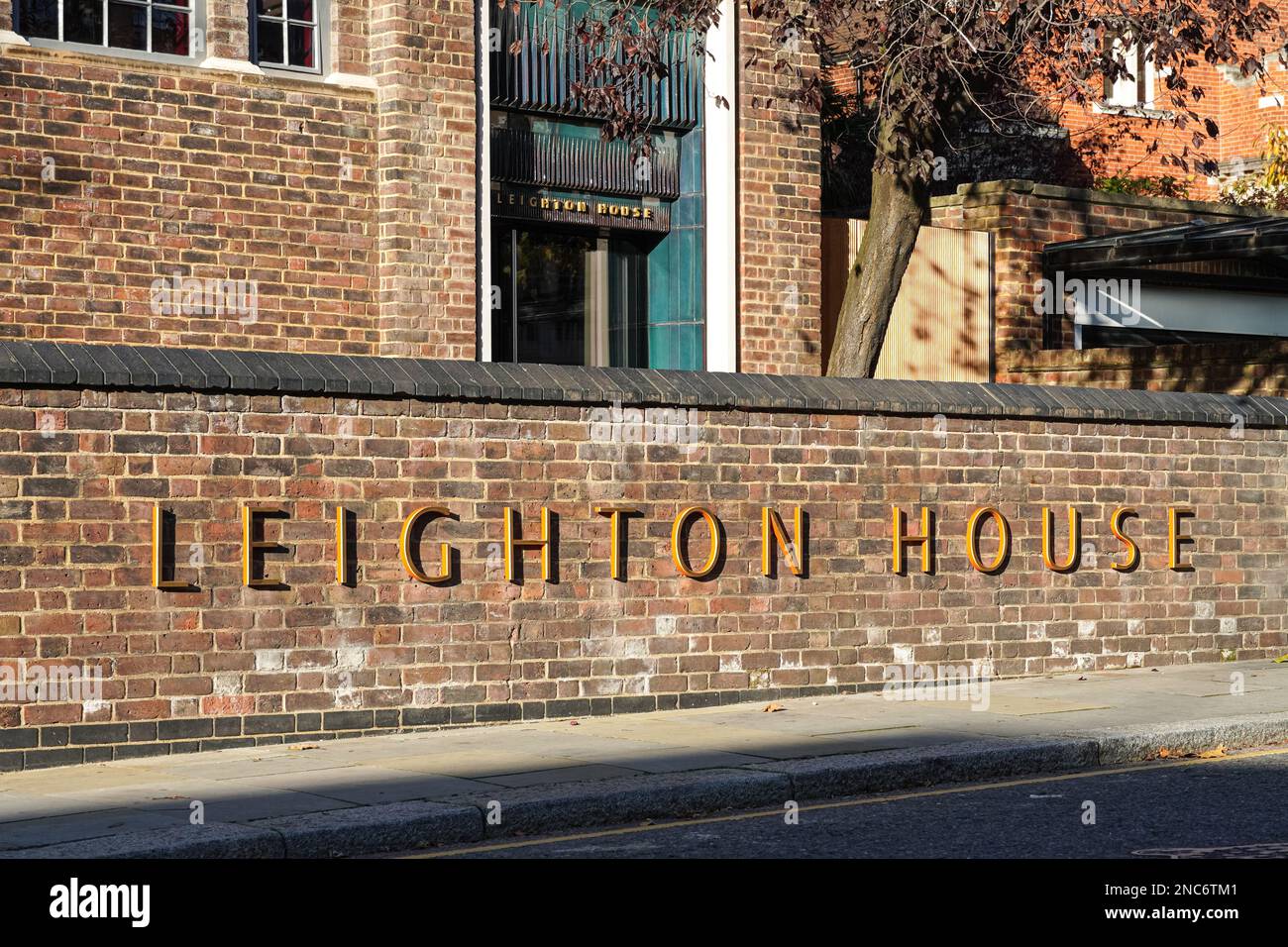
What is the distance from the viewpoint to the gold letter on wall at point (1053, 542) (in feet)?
47.6

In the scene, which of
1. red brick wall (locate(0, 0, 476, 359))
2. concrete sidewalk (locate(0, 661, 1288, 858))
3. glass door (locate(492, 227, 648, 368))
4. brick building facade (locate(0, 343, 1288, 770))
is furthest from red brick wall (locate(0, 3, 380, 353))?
concrete sidewalk (locate(0, 661, 1288, 858))

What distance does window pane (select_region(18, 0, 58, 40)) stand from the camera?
49.8ft

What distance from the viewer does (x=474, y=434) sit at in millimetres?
11922

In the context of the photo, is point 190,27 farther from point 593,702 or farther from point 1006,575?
point 1006,575

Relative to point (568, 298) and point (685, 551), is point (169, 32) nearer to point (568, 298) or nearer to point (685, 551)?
point (568, 298)

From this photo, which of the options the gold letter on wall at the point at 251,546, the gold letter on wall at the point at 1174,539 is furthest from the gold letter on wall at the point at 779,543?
the gold letter on wall at the point at 1174,539

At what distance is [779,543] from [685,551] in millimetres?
848

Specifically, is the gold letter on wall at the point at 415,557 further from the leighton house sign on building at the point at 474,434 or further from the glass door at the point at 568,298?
the glass door at the point at 568,298

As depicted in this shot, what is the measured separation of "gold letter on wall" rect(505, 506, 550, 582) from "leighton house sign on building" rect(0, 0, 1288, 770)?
0.07ft

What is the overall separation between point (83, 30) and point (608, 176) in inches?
220

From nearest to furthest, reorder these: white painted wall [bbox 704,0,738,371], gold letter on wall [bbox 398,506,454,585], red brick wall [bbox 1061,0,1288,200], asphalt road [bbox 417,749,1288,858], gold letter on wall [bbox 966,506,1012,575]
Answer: asphalt road [bbox 417,749,1288,858] → gold letter on wall [bbox 398,506,454,585] → gold letter on wall [bbox 966,506,1012,575] → white painted wall [bbox 704,0,738,371] → red brick wall [bbox 1061,0,1288,200]

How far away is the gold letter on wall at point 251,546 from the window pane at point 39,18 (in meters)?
6.46

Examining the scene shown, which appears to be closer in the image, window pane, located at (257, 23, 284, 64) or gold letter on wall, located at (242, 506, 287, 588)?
gold letter on wall, located at (242, 506, 287, 588)

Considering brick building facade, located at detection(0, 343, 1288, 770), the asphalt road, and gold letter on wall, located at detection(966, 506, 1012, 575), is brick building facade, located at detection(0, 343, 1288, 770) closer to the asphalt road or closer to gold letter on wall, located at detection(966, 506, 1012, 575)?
gold letter on wall, located at detection(966, 506, 1012, 575)
